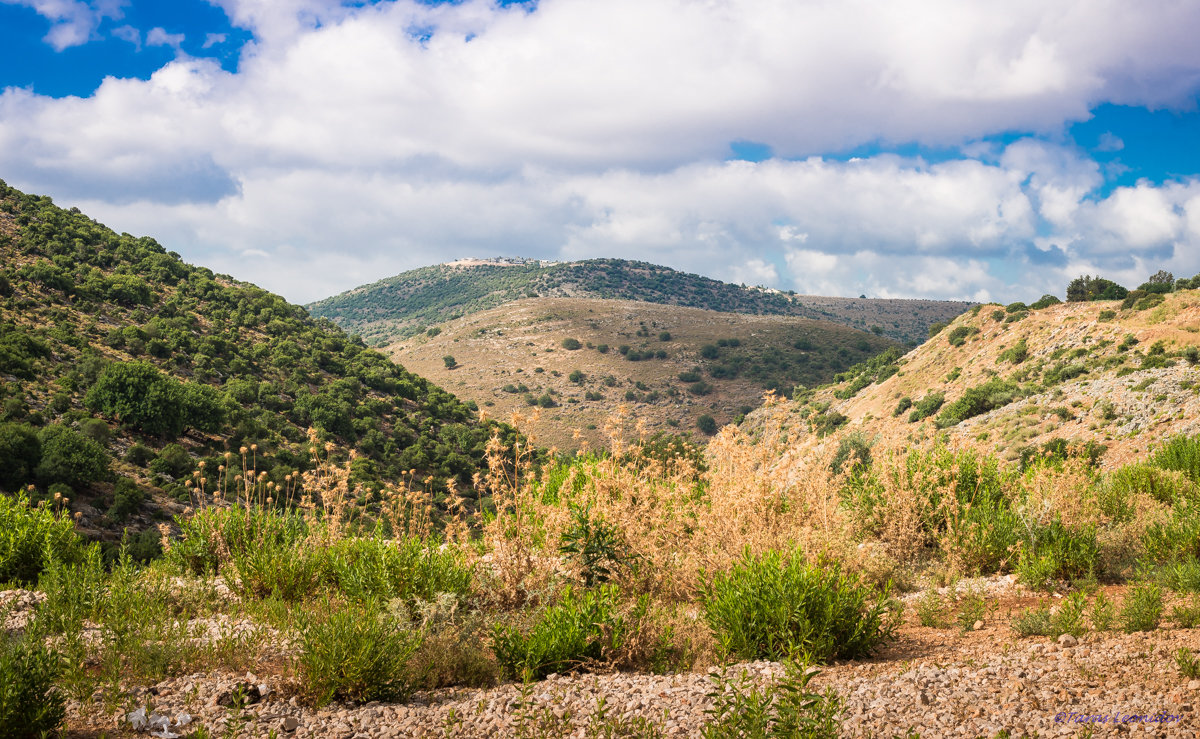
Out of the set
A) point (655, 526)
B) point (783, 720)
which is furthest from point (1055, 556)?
point (783, 720)

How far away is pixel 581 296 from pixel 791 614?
381 ft

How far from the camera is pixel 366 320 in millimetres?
131375

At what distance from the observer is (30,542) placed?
6895 mm

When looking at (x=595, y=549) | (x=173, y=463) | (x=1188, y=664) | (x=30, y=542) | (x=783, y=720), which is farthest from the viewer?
(x=173, y=463)

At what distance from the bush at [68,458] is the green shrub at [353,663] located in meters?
18.6

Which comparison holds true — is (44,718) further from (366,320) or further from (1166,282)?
(366,320)

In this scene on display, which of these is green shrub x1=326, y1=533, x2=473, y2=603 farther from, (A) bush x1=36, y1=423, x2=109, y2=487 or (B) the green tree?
(B) the green tree

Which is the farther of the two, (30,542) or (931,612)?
(30,542)

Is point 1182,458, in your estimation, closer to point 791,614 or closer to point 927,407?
point 791,614

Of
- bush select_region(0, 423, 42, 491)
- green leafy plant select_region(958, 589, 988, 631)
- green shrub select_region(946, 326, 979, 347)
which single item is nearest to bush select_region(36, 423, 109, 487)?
bush select_region(0, 423, 42, 491)

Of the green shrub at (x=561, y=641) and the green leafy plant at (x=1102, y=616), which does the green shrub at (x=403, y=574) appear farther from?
the green leafy plant at (x=1102, y=616)

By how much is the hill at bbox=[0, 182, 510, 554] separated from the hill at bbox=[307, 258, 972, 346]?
72.5 metres

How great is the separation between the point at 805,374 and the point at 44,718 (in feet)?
239

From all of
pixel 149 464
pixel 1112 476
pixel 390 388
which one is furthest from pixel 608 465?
pixel 390 388
